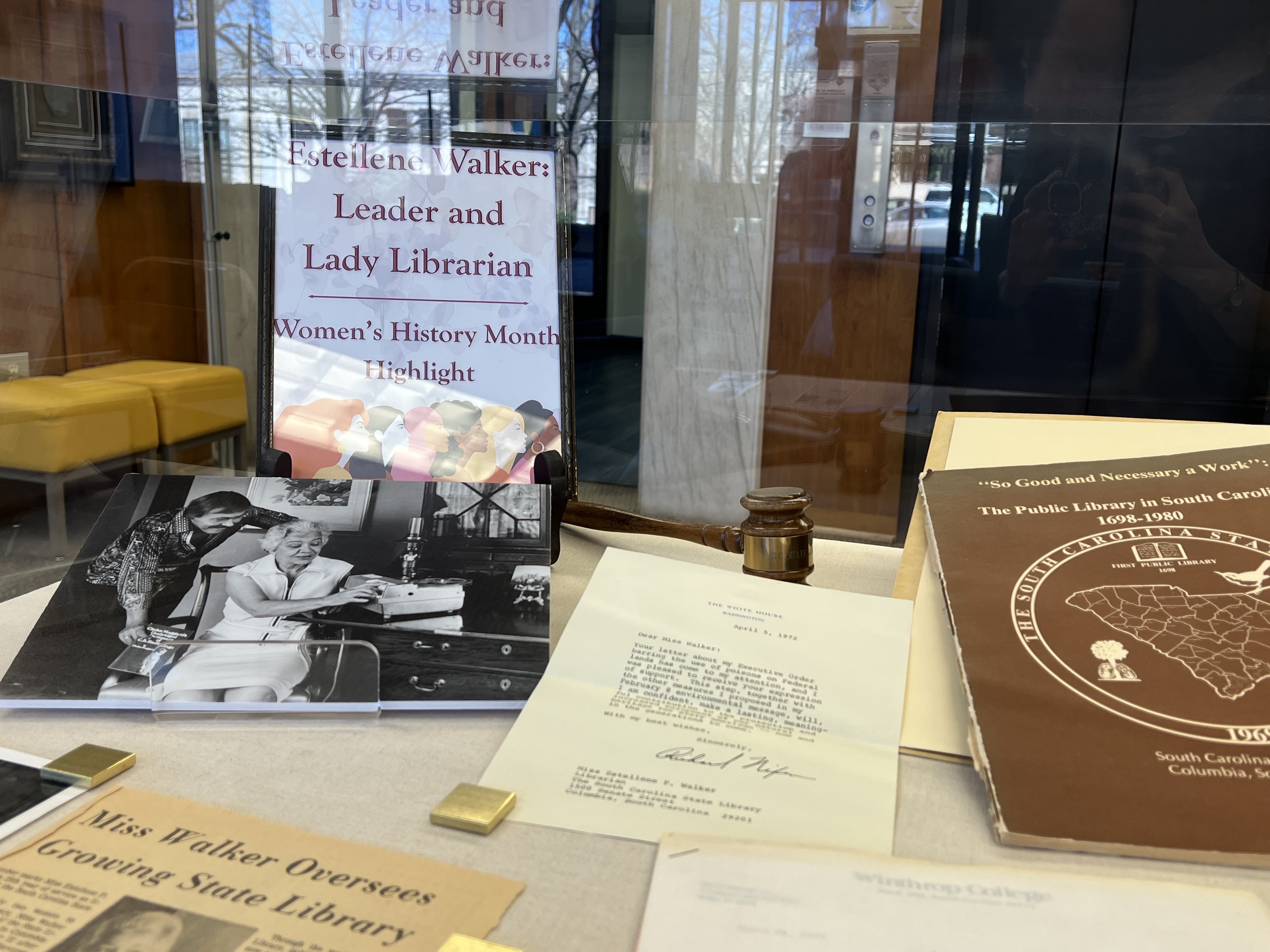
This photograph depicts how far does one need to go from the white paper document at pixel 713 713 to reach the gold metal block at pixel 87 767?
21 centimetres

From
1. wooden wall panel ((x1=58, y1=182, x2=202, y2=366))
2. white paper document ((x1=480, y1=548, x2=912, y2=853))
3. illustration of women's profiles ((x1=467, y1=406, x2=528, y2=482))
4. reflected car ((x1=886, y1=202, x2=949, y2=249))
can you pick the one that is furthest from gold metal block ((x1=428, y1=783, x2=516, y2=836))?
wooden wall panel ((x1=58, y1=182, x2=202, y2=366))

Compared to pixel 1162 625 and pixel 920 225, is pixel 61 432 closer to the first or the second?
pixel 920 225

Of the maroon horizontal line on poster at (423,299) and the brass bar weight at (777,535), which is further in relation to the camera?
the maroon horizontal line on poster at (423,299)

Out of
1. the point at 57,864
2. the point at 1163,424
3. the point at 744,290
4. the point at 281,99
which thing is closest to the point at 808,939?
the point at 57,864

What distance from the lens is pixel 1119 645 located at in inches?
24.3

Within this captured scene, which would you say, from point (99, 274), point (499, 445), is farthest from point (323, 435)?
point (99, 274)

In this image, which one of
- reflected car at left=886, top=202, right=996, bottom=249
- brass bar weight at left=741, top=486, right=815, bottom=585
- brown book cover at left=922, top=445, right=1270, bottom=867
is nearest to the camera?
brown book cover at left=922, top=445, right=1270, bottom=867

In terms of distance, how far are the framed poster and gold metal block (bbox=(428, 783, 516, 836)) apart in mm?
586

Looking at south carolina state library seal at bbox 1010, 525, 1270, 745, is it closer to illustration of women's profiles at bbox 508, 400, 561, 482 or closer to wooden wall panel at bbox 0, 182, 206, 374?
illustration of women's profiles at bbox 508, 400, 561, 482

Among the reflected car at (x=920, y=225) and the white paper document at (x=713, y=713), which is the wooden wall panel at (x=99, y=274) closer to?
the reflected car at (x=920, y=225)

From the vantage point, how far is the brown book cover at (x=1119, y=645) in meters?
0.52

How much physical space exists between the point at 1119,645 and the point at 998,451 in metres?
0.25

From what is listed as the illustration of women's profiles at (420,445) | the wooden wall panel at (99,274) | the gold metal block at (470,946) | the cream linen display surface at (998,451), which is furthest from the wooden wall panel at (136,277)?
the gold metal block at (470,946)

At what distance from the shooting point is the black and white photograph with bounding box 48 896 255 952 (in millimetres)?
419
